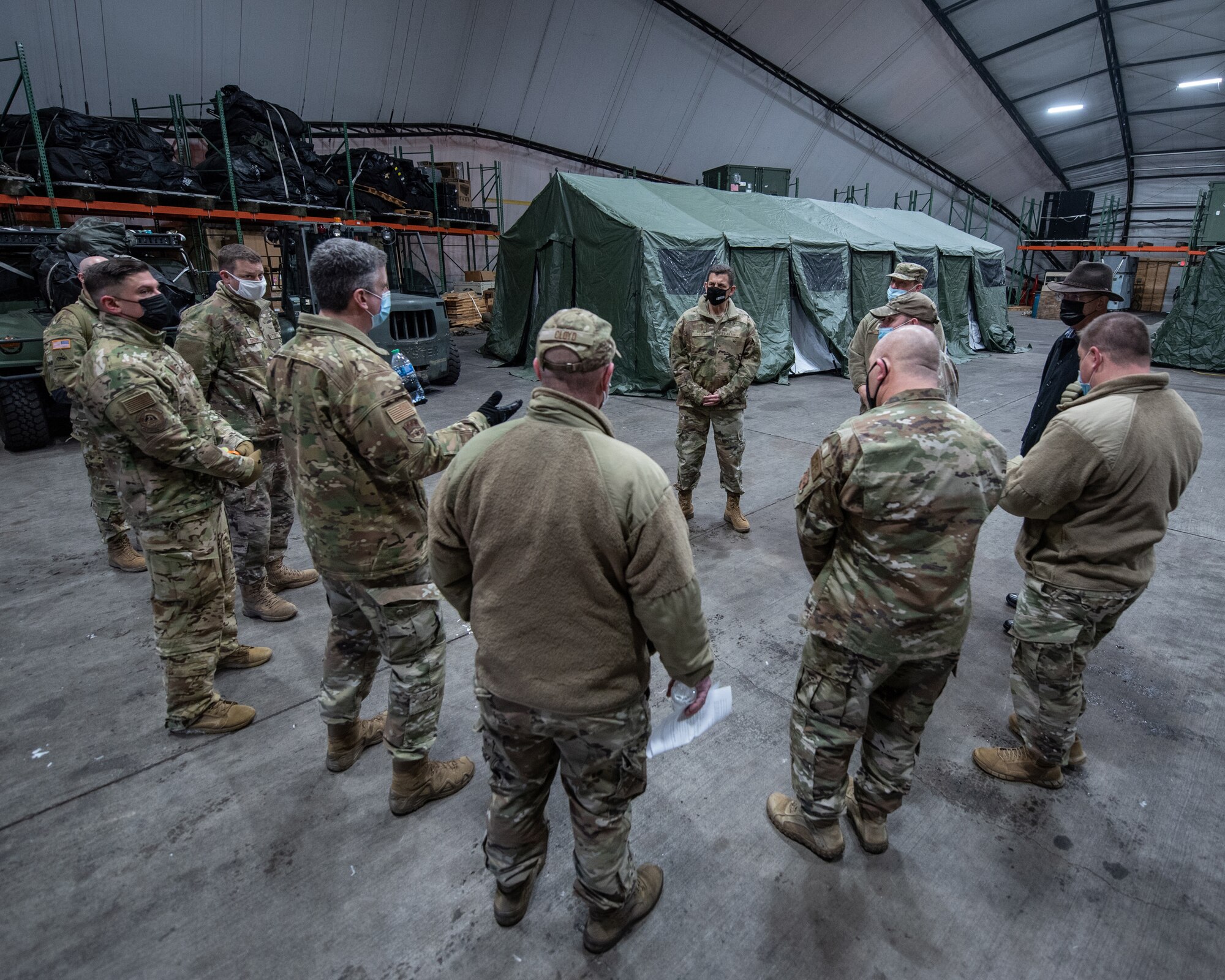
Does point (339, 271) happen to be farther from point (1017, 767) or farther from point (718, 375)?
point (718, 375)

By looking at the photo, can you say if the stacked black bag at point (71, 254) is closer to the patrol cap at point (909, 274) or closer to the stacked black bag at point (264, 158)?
the stacked black bag at point (264, 158)

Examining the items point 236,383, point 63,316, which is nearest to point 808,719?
point 236,383

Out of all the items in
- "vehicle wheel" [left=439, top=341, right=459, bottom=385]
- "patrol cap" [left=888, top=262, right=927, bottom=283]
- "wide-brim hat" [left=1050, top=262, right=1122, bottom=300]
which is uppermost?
"patrol cap" [left=888, top=262, right=927, bottom=283]

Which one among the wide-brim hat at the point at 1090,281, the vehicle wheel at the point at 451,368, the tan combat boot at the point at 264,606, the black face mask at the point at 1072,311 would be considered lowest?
the tan combat boot at the point at 264,606

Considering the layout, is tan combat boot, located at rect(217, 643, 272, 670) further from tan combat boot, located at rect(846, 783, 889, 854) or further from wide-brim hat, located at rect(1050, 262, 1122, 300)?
wide-brim hat, located at rect(1050, 262, 1122, 300)

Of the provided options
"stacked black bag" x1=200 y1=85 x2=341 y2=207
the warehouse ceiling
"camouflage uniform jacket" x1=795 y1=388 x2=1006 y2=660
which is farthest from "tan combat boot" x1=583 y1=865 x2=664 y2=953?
the warehouse ceiling

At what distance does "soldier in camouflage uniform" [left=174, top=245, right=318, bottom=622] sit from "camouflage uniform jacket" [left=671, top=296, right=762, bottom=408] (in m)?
2.79

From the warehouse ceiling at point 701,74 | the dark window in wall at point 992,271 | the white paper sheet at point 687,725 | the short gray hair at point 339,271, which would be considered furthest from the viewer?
the dark window in wall at point 992,271

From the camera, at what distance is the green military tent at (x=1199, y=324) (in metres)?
11.3

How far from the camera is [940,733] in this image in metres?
2.78

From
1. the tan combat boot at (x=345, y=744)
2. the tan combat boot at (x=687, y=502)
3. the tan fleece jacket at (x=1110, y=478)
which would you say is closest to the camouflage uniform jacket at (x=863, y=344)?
the tan combat boot at (x=687, y=502)

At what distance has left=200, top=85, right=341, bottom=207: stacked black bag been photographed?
10727mm

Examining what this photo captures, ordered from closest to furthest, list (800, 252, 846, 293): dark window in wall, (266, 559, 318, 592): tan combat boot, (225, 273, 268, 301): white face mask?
(225, 273, 268, 301): white face mask → (266, 559, 318, 592): tan combat boot → (800, 252, 846, 293): dark window in wall

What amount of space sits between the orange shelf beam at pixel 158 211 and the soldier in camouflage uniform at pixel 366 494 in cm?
875
